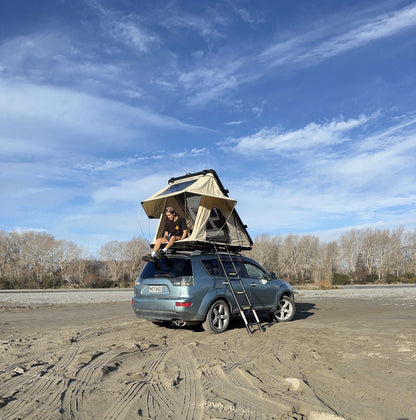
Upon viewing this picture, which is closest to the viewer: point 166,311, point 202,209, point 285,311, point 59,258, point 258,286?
point 166,311

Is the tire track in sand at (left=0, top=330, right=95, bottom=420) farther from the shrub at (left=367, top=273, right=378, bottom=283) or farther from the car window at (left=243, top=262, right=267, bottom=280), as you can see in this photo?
the shrub at (left=367, top=273, right=378, bottom=283)

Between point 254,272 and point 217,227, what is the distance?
1481 millimetres

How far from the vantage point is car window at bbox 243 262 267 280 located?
970 centimetres

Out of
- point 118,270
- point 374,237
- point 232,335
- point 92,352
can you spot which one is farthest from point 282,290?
point 374,237

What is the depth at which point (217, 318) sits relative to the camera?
8.33 m

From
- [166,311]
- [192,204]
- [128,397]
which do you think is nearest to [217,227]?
[192,204]

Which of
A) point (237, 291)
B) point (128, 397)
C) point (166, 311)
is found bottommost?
point (128, 397)

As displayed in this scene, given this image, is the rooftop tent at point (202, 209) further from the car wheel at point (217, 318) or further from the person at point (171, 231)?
the car wheel at point (217, 318)

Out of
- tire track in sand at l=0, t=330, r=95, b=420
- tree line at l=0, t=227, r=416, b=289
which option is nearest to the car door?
tire track in sand at l=0, t=330, r=95, b=420

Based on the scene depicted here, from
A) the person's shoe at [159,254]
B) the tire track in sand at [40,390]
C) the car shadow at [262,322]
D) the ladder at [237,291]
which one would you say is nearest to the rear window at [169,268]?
the person's shoe at [159,254]

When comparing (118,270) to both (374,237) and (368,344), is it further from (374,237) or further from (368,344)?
(368,344)

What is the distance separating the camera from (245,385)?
176 inches

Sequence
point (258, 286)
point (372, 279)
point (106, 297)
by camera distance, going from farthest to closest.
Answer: point (372, 279) → point (106, 297) → point (258, 286)

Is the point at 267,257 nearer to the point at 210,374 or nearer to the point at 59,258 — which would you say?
the point at 59,258
